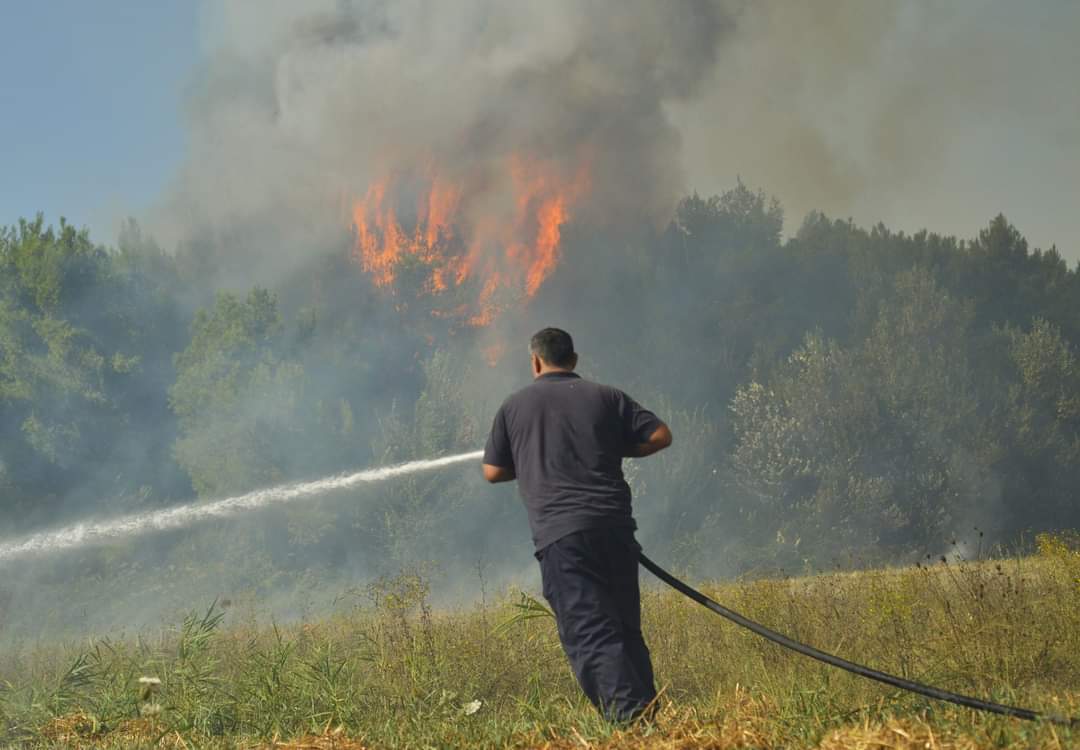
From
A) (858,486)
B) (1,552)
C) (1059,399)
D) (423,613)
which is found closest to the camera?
(423,613)

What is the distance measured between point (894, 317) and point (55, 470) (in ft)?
86.4

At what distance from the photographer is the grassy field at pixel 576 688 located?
192 inches

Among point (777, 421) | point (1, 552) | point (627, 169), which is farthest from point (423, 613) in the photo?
point (627, 169)

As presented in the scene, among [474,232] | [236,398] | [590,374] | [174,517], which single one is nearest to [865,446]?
[590,374]

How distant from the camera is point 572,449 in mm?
5469

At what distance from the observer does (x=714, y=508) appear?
110 ft

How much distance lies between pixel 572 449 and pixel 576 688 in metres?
2.56

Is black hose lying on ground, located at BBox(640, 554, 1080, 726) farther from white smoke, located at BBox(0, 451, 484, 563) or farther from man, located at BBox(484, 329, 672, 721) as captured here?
white smoke, located at BBox(0, 451, 484, 563)

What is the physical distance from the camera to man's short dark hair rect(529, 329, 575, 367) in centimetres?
576

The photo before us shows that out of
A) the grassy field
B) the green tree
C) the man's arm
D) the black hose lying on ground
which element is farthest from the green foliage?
the man's arm

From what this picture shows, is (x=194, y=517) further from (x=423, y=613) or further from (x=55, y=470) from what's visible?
(x=423, y=613)

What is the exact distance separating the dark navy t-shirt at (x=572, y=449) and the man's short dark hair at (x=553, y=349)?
157 mm

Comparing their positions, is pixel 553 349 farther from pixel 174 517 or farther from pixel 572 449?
pixel 174 517

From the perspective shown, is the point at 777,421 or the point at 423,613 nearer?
the point at 423,613
